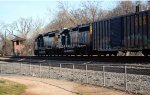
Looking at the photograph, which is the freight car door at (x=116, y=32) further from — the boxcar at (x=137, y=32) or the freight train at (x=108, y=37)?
the boxcar at (x=137, y=32)

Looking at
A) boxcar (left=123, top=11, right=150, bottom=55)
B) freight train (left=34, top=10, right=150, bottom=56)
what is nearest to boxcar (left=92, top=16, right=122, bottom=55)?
freight train (left=34, top=10, right=150, bottom=56)

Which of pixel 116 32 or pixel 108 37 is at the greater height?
pixel 116 32

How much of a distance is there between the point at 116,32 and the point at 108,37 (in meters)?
1.80

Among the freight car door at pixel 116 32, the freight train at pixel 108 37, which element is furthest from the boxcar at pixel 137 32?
the freight car door at pixel 116 32

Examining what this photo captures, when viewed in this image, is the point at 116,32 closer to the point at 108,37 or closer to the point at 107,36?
the point at 108,37

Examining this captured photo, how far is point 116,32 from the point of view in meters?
30.8

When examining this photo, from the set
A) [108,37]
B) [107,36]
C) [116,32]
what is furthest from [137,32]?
[107,36]

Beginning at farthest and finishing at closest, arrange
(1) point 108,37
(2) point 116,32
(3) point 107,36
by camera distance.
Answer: (3) point 107,36 < (1) point 108,37 < (2) point 116,32

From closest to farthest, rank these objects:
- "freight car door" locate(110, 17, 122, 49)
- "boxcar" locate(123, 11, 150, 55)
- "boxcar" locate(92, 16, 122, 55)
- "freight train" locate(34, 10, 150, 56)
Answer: "boxcar" locate(123, 11, 150, 55)
"freight train" locate(34, 10, 150, 56)
"freight car door" locate(110, 17, 122, 49)
"boxcar" locate(92, 16, 122, 55)

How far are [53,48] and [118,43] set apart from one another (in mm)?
19732

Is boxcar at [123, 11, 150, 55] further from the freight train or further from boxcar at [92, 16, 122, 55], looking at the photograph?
boxcar at [92, 16, 122, 55]

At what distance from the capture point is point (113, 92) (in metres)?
15.3

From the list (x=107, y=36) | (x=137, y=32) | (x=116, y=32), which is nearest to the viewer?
(x=137, y=32)

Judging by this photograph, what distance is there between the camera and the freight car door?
30.2 meters
